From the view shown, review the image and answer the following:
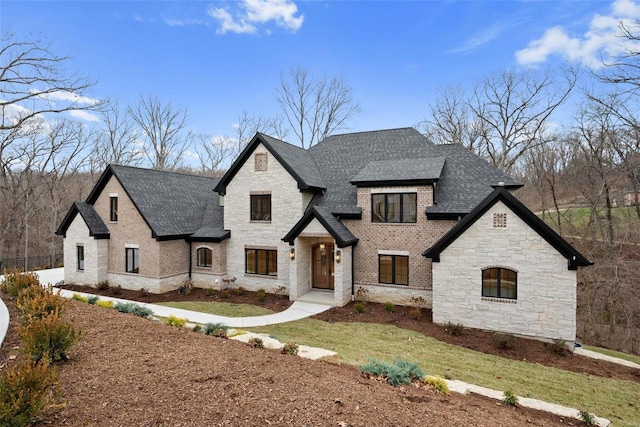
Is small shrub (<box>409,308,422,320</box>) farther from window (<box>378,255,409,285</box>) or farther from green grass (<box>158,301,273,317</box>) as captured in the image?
green grass (<box>158,301,273,317</box>)

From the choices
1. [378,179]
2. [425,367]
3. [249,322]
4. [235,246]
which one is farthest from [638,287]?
[235,246]

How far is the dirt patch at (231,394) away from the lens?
446cm

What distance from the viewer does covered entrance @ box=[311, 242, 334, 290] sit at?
55.0 feet

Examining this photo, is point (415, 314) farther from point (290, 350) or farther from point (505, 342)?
point (290, 350)

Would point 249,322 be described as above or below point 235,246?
below

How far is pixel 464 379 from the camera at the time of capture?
7773 mm

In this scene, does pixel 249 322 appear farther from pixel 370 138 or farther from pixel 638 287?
pixel 638 287

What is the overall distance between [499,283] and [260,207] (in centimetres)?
1150

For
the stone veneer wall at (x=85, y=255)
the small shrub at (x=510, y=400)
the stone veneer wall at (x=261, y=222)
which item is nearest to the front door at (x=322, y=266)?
the stone veneer wall at (x=261, y=222)

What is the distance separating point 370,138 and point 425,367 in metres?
13.9

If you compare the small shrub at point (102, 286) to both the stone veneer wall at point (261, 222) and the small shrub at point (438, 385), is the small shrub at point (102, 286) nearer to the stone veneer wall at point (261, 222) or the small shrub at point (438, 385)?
the stone veneer wall at point (261, 222)

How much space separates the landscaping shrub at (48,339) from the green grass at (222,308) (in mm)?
7427

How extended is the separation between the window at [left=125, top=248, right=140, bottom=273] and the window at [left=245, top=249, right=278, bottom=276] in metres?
5.94

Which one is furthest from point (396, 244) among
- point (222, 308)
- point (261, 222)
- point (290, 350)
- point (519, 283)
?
point (290, 350)
